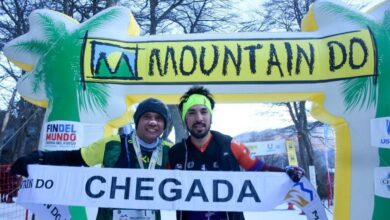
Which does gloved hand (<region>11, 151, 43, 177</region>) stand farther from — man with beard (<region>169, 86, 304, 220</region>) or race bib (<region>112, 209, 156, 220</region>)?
man with beard (<region>169, 86, 304, 220</region>)

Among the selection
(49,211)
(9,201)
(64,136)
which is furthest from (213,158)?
(9,201)

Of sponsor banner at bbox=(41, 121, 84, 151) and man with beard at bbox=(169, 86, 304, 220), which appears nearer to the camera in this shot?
man with beard at bbox=(169, 86, 304, 220)

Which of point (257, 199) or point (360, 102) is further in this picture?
point (360, 102)

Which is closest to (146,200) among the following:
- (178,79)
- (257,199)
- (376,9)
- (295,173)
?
(257,199)

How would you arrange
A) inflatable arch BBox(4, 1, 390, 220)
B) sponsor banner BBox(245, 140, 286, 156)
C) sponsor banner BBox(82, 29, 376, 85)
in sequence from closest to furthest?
inflatable arch BBox(4, 1, 390, 220) < sponsor banner BBox(82, 29, 376, 85) < sponsor banner BBox(245, 140, 286, 156)

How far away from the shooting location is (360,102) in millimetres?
4457

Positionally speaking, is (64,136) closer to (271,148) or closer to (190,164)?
(190,164)

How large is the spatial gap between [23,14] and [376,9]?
12.1 metres

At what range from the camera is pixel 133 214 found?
261cm

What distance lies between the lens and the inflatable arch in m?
4.47

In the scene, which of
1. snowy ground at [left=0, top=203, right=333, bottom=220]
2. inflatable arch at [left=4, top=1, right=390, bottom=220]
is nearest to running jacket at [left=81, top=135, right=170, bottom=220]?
inflatable arch at [left=4, top=1, right=390, bottom=220]

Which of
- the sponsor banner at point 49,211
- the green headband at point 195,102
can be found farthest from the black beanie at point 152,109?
the sponsor banner at point 49,211

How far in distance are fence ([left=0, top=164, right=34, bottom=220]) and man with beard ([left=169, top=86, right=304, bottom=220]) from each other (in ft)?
20.8

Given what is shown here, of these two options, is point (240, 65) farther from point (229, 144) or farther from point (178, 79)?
point (229, 144)
